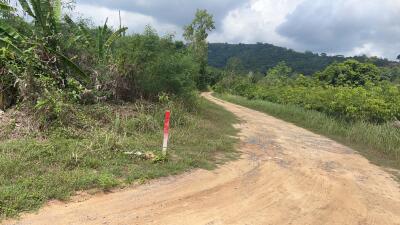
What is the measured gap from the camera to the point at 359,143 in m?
13.1

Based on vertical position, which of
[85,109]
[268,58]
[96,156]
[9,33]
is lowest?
[96,156]

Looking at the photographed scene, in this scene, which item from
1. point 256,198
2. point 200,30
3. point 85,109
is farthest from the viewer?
point 200,30

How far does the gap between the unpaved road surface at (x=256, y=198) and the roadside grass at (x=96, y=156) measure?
0.33m

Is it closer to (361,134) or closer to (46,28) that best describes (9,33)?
(46,28)

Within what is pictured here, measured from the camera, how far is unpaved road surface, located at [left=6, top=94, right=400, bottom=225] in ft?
16.4

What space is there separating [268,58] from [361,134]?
225 ft

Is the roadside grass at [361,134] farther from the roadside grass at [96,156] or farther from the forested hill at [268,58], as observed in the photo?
the forested hill at [268,58]

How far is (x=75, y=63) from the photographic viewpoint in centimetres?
1177

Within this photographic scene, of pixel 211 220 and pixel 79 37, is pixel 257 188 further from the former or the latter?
pixel 79 37

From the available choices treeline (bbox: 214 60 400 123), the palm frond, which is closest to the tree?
treeline (bbox: 214 60 400 123)

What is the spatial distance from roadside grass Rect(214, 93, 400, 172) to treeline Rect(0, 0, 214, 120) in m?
5.80

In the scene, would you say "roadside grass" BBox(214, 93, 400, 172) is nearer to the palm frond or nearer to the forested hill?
the palm frond

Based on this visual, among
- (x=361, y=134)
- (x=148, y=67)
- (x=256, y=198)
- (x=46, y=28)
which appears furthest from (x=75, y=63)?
(x=361, y=134)

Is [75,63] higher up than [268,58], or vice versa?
[268,58]
